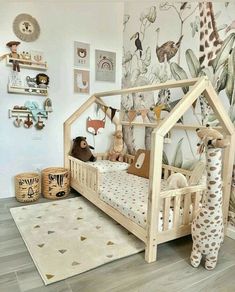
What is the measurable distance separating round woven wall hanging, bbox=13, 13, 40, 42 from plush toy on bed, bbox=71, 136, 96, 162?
143cm

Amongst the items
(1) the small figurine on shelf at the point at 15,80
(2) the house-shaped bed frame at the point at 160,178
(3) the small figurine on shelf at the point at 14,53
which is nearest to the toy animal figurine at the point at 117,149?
(2) the house-shaped bed frame at the point at 160,178

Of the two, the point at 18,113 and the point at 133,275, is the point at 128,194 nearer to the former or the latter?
the point at 133,275

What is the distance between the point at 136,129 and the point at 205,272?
83.7 inches

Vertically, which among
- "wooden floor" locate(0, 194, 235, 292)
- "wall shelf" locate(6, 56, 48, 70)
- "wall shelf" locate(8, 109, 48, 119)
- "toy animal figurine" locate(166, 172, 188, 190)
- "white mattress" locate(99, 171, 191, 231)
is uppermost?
"wall shelf" locate(6, 56, 48, 70)

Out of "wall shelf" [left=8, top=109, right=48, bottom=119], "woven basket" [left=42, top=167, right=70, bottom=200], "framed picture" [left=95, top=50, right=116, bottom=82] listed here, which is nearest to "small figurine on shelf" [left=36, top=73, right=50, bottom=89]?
"wall shelf" [left=8, top=109, right=48, bottom=119]

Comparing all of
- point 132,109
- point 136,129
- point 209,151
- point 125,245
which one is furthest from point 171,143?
point 125,245

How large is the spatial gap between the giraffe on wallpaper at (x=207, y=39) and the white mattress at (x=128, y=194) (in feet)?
3.29

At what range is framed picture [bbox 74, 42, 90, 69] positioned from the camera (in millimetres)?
3281

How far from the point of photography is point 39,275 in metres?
1.63

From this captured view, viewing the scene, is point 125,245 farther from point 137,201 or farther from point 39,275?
point 39,275

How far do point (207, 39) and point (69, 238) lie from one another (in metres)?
2.38

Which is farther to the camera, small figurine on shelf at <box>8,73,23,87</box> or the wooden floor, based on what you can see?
small figurine on shelf at <box>8,73,23,87</box>

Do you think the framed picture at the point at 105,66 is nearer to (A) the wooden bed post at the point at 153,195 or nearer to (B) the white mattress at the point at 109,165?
(B) the white mattress at the point at 109,165

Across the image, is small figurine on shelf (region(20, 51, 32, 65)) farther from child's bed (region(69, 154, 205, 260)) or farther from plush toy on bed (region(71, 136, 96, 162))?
child's bed (region(69, 154, 205, 260))
